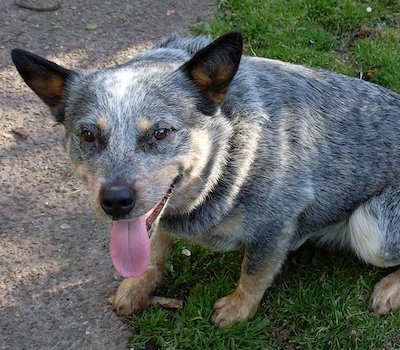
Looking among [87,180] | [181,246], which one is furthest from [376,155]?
[87,180]

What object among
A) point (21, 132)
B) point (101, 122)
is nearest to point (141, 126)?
point (101, 122)

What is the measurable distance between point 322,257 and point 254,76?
1.36 m

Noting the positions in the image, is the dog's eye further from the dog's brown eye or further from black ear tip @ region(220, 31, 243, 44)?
black ear tip @ region(220, 31, 243, 44)

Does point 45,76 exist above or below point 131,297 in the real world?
above

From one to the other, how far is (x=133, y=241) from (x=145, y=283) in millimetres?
778

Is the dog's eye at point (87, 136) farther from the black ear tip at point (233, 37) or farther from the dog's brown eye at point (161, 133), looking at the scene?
the black ear tip at point (233, 37)

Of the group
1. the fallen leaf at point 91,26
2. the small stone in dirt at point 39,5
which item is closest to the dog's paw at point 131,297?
the fallen leaf at point 91,26

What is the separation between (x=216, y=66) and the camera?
296cm

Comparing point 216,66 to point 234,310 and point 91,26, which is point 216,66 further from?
point 91,26

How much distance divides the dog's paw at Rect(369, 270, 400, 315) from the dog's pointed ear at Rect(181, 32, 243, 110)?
158 centimetres

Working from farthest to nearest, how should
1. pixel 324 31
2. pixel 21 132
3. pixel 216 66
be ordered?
pixel 324 31 < pixel 21 132 < pixel 216 66

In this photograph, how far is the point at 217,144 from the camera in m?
3.12

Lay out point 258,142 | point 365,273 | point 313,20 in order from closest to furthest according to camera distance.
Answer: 1. point 258,142
2. point 365,273
3. point 313,20

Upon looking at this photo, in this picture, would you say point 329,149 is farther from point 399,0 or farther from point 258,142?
point 399,0
